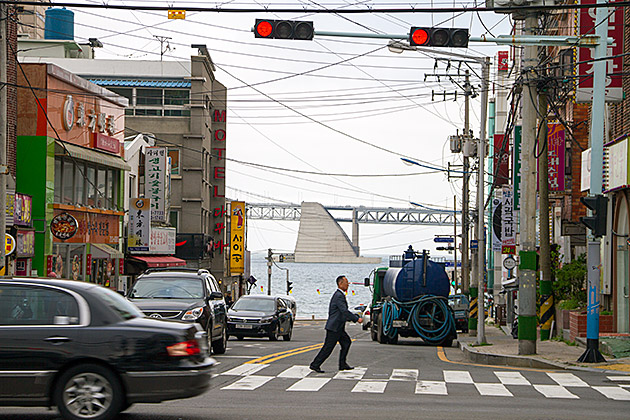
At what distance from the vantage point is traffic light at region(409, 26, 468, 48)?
16.9 meters

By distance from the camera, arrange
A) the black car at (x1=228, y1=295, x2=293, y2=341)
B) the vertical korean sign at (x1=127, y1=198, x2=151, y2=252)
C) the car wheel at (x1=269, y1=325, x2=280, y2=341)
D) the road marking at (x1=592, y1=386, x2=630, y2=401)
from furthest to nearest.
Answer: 1. the vertical korean sign at (x1=127, y1=198, x2=151, y2=252)
2. the car wheel at (x1=269, y1=325, x2=280, y2=341)
3. the black car at (x1=228, y1=295, x2=293, y2=341)
4. the road marking at (x1=592, y1=386, x2=630, y2=401)

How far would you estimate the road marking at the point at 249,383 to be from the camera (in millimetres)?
13859

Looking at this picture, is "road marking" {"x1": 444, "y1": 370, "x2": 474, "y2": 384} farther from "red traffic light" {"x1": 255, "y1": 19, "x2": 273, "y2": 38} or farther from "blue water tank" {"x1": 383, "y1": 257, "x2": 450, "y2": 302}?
"blue water tank" {"x1": 383, "y1": 257, "x2": 450, "y2": 302}

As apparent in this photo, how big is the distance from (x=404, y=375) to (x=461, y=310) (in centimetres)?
2416

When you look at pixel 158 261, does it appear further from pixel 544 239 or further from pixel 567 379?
pixel 567 379

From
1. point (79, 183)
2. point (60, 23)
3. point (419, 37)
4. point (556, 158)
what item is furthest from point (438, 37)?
point (60, 23)

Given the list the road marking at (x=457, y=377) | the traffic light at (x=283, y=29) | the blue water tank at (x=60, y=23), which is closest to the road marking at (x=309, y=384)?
the road marking at (x=457, y=377)

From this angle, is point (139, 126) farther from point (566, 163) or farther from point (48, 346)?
point (48, 346)

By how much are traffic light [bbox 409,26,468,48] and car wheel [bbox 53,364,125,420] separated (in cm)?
955

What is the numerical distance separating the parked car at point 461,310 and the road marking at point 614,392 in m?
24.4

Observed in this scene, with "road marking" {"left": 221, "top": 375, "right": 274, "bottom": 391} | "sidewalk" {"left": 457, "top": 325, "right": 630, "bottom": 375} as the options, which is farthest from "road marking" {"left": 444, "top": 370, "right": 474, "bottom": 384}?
"road marking" {"left": 221, "top": 375, "right": 274, "bottom": 391}

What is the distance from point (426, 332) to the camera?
2877cm

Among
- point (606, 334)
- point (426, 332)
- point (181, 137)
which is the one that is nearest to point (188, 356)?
point (606, 334)

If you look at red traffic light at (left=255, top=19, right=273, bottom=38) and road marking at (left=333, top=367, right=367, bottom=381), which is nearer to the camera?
road marking at (left=333, top=367, right=367, bottom=381)
